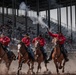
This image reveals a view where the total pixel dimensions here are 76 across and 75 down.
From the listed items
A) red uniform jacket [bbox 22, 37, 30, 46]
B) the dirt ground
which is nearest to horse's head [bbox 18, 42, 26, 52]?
red uniform jacket [bbox 22, 37, 30, 46]

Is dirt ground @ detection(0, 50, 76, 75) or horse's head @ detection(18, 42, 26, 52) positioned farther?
dirt ground @ detection(0, 50, 76, 75)

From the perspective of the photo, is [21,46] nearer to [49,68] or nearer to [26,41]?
[26,41]

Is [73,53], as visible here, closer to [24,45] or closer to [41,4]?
[24,45]

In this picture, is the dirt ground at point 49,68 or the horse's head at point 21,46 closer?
the horse's head at point 21,46

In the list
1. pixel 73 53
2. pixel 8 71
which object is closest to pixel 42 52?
pixel 8 71

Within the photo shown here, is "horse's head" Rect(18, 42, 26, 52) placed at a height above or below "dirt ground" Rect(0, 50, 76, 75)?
above

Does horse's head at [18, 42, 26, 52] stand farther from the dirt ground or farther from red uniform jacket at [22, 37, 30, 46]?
the dirt ground

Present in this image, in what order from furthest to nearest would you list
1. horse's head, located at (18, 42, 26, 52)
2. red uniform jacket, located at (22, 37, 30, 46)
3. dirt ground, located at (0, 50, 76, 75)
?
1. dirt ground, located at (0, 50, 76, 75)
2. red uniform jacket, located at (22, 37, 30, 46)
3. horse's head, located at (18, 42, 26, 52)

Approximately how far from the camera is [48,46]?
93.4 feet

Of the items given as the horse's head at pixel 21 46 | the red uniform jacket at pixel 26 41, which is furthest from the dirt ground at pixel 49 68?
the horse's head at pixel 21 46

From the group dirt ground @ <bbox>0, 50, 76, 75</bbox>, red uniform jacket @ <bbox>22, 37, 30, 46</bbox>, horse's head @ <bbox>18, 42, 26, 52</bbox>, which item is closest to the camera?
horse's head @ <bbox>18, 42, 26, 52</bbox>

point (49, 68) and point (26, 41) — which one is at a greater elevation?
point (26, 41)

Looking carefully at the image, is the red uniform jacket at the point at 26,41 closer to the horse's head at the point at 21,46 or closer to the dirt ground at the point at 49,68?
the horse's head at the point at 21,46

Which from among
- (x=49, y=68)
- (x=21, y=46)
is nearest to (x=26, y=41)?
(x=21, y=46)
